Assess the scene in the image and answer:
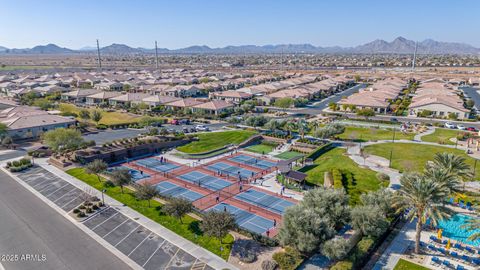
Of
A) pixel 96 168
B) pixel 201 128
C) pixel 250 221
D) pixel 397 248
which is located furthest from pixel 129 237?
pixel 201 128

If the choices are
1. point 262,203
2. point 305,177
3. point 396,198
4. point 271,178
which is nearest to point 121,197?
point 262,203

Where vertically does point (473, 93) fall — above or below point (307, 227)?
above

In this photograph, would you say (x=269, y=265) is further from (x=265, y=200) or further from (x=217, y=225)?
(x=265, y=200)

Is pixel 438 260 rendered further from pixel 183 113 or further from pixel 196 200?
pixel 183 113

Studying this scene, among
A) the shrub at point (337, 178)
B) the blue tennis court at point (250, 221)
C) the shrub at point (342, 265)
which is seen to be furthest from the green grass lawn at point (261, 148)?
the shrub at point (342, 265)

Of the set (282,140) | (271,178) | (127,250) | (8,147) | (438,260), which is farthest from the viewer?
(282,140)

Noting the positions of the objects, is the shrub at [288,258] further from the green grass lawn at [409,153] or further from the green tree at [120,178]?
the green grass lawn at [409,153]
